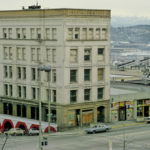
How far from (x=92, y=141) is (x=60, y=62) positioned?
1516cm

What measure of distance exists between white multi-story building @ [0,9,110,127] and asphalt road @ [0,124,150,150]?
6818 mm

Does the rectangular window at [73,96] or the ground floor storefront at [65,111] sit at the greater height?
the rectangular window at [73,96]

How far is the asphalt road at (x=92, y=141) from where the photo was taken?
188 ft

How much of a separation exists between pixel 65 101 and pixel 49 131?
19.2 feet

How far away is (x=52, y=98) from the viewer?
73125 millimetres

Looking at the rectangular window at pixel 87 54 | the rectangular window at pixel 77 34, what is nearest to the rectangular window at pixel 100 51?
the rectangular window at pixel 87 54

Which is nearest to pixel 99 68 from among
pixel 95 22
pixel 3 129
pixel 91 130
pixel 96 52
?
pixel 96 52

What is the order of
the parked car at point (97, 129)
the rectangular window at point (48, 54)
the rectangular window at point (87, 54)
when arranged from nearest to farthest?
the parked car at point (97, 129), the rectangular window at point (48, 54), the rectangular window at point (87, 54)

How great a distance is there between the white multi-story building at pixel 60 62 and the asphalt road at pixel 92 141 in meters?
6.82

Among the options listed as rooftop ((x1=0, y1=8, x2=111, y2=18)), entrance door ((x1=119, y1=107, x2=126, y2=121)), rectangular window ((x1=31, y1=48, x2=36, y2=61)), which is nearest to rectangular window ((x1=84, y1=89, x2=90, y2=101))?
entrance door ((x1=119, y1=107, x2=126, y2=121))

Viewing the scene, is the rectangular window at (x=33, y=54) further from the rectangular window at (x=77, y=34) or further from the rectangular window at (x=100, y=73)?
the rectangular window at (x=100, y=73)

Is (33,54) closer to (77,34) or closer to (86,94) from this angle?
(77,34)

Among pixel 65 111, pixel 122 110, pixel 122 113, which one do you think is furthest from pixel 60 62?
pixel 122 113

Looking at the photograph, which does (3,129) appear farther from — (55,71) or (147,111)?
(147,111)
